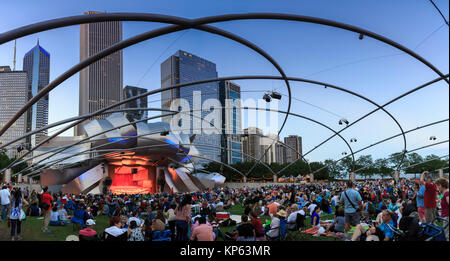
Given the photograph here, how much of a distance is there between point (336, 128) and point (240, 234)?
33484mm

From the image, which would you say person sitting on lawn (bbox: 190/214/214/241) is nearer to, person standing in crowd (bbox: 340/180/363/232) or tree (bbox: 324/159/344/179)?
Result: person standing in crowd (bbox: 340/180/363/232)

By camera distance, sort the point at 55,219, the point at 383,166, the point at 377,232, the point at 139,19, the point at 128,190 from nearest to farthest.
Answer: the point at 377,232, the point at 139,19, the point at 55,219, the point at 383,166, the point at 128,190

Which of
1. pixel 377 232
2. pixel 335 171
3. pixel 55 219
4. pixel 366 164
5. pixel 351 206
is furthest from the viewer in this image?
pixel 335 171

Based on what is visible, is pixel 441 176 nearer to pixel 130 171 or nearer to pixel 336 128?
pixel 336 128

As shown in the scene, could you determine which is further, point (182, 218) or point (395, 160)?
point (395, 160)

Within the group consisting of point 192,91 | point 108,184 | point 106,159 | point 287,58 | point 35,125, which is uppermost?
point 192,91

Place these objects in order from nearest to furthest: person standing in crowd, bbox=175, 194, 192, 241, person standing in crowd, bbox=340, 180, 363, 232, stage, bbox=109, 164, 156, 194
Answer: person standing in crowd, bbox=175, 194, 192, 241
person standing in crowd, bbox=340, 180, 363, 232
stage, bbox=109, 164, 156, 194

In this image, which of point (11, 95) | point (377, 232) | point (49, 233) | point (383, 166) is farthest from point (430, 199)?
point (11, 95)

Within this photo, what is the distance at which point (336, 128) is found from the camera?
3797 centimetres

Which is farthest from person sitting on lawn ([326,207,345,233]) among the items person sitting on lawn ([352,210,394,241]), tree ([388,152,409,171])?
tree ([388,152,409,171])

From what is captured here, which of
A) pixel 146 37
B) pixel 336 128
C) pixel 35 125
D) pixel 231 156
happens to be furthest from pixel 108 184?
pixel 35 125

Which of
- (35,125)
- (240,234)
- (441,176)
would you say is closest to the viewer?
(441,176)

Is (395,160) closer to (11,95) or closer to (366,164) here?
(366,164)
